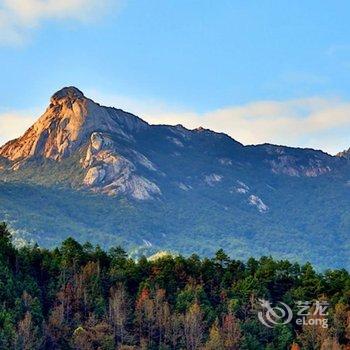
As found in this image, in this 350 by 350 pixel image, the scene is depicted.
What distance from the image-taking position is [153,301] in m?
96.8

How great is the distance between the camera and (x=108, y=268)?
107m

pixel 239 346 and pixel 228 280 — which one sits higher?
pixel 228 280

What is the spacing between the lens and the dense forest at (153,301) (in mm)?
90688

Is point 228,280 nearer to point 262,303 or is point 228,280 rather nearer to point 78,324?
point 262,303

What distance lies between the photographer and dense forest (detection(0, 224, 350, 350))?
9069 cm

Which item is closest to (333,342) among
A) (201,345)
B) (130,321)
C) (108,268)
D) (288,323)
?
(288,323)

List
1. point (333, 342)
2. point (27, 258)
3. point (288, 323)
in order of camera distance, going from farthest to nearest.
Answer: point (27, 258) → point (288, 323) → point (333, 342)

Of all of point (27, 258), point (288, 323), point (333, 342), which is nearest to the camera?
point (333, 342)

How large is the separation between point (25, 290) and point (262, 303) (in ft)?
83.1

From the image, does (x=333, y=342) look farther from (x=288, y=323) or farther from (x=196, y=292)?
(x=196, y=292)

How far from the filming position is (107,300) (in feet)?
324

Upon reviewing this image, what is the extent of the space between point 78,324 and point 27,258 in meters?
13.1

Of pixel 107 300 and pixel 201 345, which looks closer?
pixel 201 345

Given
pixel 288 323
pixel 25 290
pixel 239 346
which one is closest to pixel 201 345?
pixel 239 346
